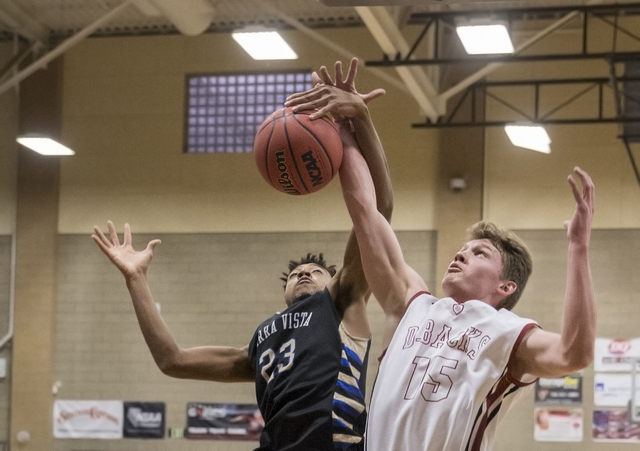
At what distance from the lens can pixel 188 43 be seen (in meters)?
14.0

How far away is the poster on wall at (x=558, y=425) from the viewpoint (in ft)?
40.1

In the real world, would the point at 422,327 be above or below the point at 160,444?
above

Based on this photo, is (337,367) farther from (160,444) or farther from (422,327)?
(160,444)

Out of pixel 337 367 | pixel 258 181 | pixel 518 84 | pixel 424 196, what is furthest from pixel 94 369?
pixel 337 367

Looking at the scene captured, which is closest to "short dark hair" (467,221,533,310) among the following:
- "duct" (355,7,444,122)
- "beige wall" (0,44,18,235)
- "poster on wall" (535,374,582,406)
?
"duct" (355,7,444,122)

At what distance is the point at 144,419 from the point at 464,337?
440 inches

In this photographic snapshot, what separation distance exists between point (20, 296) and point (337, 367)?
11.3m

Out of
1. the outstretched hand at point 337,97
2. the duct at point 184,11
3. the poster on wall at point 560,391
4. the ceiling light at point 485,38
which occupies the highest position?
the duct at point 184,11

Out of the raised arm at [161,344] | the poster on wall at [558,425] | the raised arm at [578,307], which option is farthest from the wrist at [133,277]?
the poster on wall at [558,425]

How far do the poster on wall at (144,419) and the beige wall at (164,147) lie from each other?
9.06ft

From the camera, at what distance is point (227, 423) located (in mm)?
13102

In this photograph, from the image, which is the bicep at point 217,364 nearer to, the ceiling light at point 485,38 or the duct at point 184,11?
the ceiling light at point 485,38

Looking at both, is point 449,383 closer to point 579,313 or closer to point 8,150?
point 579,313

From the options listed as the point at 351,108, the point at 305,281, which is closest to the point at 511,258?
the point at 351,108
